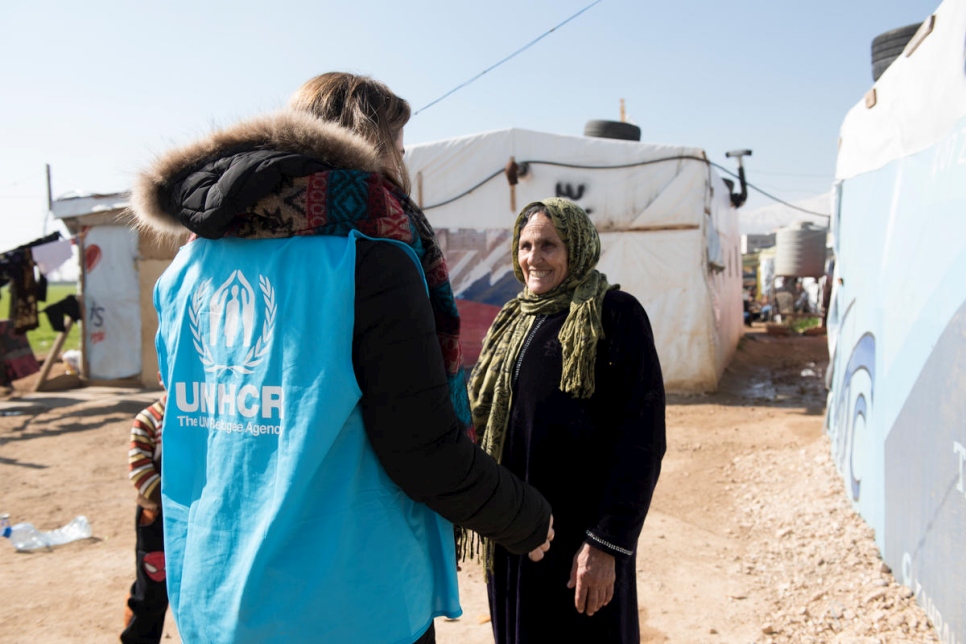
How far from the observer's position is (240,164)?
1114 mm

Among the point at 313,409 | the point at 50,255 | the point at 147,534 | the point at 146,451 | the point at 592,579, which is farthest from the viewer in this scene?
the point at 50,255

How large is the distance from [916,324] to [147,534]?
3409 millimetres

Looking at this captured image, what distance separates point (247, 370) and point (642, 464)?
1.09 metres

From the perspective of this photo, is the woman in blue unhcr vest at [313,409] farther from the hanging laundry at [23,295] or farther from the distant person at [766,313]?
the distant person at [766,313]

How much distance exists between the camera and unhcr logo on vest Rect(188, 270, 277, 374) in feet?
3.78

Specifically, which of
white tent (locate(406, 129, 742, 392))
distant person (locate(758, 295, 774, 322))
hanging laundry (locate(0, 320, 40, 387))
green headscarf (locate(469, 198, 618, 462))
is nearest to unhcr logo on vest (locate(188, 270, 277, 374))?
green headscarf (locate(469, 198, 618, 462))

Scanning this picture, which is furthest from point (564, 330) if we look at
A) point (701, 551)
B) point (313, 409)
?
point (701, 551)

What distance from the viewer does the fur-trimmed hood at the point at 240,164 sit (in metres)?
1.11

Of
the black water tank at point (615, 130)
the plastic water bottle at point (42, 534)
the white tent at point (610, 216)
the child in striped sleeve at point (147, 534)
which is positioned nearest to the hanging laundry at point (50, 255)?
the white tent at point (610, 216)

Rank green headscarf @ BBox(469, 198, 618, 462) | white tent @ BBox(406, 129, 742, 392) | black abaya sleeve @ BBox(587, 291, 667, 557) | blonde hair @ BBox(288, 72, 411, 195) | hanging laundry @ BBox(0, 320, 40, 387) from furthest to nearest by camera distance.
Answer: hanging laundry @ BBox(0, 320, 40, 387)
white tent @ BBox(406, 129, 742, 392)
green headscarf @ BBox(469, 198, 618, 462)
black abaya sleeve @ BBox(587, 291, 667, 557)
blonde hair @ BBox(288, 72, 411, 195)

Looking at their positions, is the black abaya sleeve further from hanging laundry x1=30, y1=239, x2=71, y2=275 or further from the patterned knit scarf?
hanging laundry x1=30, y1=239, x2=71, y2=275

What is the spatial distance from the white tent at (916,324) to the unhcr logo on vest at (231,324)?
8.25 ft

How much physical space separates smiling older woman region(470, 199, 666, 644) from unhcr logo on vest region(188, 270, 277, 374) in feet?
3.21

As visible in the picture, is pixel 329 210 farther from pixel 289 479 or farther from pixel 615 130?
pixel 615 130
